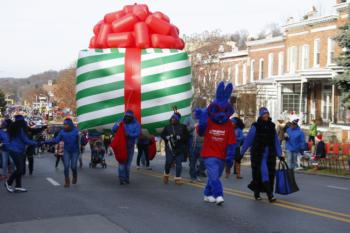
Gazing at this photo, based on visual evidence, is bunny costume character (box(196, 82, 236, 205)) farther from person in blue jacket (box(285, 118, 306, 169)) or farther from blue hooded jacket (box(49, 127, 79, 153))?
person in blue jacket (box(285, 118, 306, 169))

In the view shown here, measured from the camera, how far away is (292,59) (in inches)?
1553

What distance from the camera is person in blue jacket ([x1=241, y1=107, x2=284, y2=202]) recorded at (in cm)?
1059

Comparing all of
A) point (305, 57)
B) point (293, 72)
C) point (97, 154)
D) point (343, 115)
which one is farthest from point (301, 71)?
point (97, 154)

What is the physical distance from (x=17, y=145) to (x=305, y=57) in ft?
93.6

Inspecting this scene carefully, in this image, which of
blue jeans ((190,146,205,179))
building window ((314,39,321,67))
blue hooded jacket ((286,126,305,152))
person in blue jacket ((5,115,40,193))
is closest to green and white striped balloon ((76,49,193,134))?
blue jeans ((190,146,205,179))

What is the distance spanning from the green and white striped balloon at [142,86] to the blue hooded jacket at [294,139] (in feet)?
14.2

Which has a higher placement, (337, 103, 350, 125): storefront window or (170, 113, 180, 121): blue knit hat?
(337, 103, 350, 125): storefront window

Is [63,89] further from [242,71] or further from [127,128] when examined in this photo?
[127,128]

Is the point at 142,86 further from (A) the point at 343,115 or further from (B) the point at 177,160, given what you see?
(A) the point at 343,115

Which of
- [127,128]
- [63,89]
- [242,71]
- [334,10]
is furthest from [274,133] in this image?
[63,89]

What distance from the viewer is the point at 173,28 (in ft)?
49.3

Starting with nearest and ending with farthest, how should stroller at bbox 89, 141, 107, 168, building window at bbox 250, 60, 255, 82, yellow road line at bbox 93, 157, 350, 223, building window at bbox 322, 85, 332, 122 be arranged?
yellow road line at bbox 93, 157, 350, 223 → stroller at bbox 89, 141, 107, 168 → building window at bbox 322, 85, 332, 122 → building window at bbox 250, 60, 255, 82

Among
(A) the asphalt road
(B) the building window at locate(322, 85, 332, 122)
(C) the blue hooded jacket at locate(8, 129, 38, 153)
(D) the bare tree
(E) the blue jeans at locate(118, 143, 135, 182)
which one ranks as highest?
(D) the bare tree

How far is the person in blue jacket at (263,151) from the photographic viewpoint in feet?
34.8
